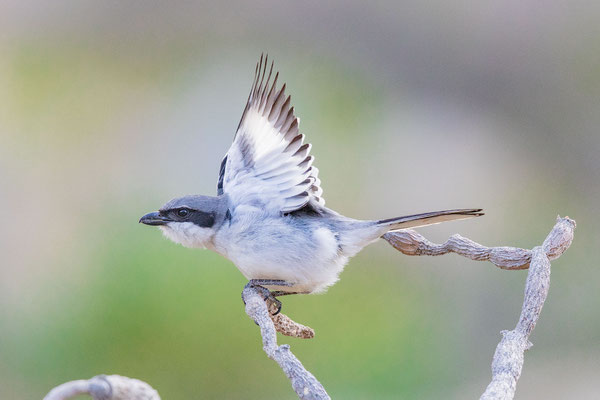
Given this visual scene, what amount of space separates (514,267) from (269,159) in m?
0.50

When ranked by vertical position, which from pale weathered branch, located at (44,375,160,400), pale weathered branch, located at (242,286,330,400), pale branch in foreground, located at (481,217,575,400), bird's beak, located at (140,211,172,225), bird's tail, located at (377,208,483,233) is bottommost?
pale weathered branch, located at (44,375,160,400)

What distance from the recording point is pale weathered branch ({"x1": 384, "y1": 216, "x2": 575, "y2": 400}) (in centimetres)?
100

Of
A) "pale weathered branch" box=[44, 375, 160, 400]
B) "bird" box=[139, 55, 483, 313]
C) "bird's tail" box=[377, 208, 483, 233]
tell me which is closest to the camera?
"pale weathered branch" box=[44, 375, 160, 400]

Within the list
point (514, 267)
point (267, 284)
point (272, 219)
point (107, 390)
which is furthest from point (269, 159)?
point (107, 390)

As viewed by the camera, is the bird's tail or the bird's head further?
the bird's head

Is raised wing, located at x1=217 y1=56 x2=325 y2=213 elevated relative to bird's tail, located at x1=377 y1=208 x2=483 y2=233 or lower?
elevated

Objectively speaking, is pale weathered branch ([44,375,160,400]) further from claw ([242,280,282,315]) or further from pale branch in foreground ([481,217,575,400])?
claw ([242,280,282,315])

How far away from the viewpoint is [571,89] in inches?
132

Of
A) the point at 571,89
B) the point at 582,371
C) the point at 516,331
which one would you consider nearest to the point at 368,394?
the point at 582,371

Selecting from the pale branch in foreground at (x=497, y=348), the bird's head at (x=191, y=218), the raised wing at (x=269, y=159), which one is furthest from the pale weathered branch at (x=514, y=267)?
the bird's head at (x=191, y=218)

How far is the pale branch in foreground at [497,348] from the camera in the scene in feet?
2.40

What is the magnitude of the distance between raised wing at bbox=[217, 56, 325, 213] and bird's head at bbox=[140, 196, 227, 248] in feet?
0.14

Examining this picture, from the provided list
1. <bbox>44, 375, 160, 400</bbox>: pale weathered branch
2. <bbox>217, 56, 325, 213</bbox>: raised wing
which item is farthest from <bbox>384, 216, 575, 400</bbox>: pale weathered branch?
<bbox>44, 375, 160, 400</bbox>: pale weathered branch

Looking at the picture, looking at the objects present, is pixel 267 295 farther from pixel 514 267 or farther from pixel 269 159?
pixel 514 267
